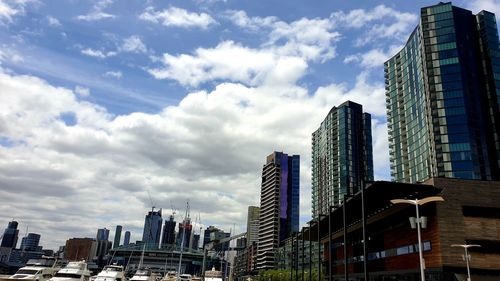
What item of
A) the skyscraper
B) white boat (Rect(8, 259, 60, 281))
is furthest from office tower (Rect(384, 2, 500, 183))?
white boat (Rect(8, 259, 60, 281))

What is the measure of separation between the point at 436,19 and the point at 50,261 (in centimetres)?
11898

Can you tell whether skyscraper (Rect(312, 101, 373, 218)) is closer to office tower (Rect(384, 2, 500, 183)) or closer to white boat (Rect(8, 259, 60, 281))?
office tower (Rect(384, 2, 500, 183))

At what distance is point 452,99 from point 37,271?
107505 mm

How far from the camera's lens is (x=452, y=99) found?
113875 mm

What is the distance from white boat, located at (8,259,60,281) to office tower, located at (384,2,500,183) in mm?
95230

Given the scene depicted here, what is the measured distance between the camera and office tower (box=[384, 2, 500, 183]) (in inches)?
4304

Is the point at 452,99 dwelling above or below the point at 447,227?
above

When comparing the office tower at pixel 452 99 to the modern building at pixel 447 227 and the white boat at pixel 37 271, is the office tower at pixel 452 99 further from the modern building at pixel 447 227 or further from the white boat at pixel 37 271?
the white boat at pixel 37 271

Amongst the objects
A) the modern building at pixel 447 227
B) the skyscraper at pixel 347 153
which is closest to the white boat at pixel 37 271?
the modern building at pixel 447 227

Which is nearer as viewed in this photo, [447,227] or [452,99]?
[447,227]

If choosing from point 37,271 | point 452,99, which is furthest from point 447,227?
point 452,99

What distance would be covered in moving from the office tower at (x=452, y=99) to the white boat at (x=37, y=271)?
95230 millimetres

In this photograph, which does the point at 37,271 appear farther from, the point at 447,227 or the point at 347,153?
the point at 347,153

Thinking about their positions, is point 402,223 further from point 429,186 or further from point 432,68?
point 432,68
